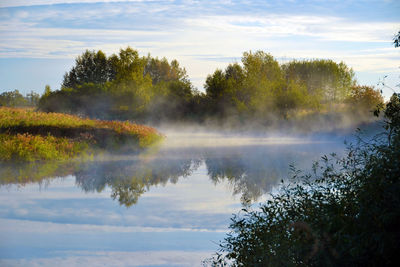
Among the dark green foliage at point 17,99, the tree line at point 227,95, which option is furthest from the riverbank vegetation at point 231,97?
the dark green foliage at point 17,99

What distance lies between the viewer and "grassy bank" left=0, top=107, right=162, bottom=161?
18.0 meters

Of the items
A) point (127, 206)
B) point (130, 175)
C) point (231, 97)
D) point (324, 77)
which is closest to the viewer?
point (127, 206)

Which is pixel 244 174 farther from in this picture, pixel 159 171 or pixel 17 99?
pixel 17 99

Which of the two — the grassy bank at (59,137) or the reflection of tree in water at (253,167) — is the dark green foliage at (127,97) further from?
the reflection of tree in water at (253,167)

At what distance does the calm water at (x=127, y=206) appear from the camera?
7748 mm

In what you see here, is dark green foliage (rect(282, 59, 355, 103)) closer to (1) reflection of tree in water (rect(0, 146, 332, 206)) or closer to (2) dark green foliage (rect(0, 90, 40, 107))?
(1) reflection of tree in water (rect(0, 146, 332, 206))

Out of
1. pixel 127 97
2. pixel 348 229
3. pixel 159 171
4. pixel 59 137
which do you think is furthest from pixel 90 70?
pixel 348 229

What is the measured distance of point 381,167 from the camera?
4.79 meters

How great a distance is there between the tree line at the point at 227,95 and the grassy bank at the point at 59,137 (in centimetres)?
1367

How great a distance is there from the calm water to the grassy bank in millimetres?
1226

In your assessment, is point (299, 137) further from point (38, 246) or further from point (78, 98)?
point (38, 246)

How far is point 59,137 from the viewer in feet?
69.3

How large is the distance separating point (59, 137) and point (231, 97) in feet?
74.2

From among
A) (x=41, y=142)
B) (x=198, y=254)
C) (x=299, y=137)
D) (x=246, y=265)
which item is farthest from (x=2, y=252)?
(x=299, y=137)
